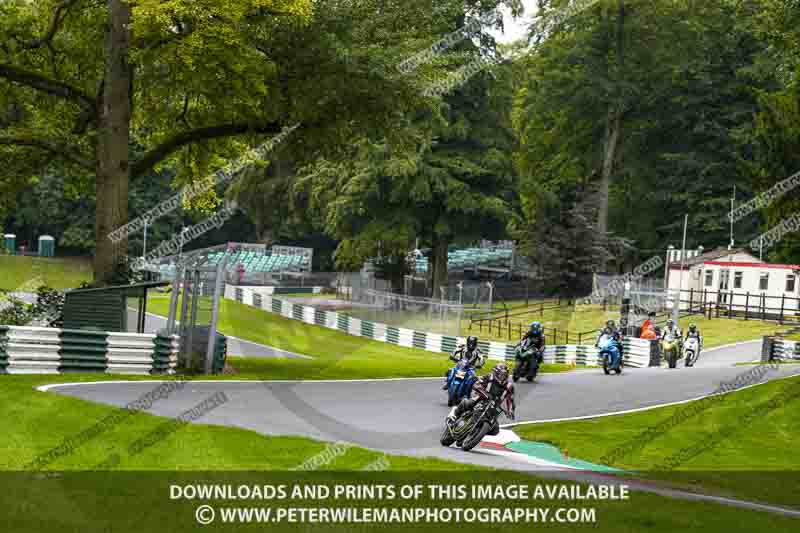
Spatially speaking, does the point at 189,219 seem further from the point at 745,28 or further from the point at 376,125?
the point at 376,125

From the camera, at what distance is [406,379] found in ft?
88.2

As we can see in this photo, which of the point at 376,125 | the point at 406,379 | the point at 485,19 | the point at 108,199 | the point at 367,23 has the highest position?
the point at 485,19

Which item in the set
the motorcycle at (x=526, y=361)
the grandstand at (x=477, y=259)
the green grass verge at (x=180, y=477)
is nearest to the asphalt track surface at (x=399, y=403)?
the motorcycle at (x=526, y=361)

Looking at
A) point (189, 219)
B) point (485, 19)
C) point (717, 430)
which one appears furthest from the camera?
point (189, 219)

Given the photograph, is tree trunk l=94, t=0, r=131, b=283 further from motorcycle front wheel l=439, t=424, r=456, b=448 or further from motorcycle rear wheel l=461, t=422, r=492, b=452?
motorcycle rear wheel l=461, t=422, r=492, b=452

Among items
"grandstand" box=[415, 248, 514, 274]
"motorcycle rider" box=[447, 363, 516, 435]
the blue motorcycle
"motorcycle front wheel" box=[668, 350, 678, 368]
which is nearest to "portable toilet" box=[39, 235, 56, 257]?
"grandstand" box=[415, 248, 514, 274]

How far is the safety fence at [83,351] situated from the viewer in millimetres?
A: 19594

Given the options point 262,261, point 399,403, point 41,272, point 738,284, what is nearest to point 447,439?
point 399,403

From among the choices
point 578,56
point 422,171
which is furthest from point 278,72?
point 578,56

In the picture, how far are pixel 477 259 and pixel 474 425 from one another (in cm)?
7848

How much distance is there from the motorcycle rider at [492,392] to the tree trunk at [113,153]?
13273 mm

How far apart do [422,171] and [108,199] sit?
32.8 m

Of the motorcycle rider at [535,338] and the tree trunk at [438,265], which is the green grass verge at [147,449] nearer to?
the motorcycle rider at [535,338]

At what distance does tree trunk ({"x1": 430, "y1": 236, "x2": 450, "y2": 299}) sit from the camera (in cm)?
6078
